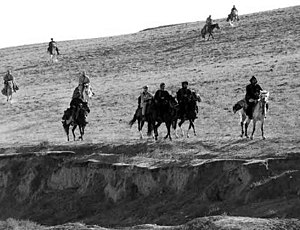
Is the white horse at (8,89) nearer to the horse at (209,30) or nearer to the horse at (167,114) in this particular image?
the horse at (209,30)

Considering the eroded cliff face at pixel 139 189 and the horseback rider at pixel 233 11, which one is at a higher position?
the horseback rider at pixel 233 11

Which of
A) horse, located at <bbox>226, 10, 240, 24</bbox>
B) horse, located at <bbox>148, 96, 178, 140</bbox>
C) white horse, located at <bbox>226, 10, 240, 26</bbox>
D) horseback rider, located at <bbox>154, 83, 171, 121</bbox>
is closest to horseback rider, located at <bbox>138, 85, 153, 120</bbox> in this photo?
horse, located at <bbox>148, 96, 178, 140</bbox>

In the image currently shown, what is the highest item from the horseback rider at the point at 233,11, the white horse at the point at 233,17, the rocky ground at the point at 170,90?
the horseback rider at the point at 233,11

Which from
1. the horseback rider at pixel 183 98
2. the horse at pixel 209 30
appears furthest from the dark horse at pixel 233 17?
the horseback rider at pixel 183 98

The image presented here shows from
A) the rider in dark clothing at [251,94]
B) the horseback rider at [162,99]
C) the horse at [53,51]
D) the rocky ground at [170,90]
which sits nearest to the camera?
the rocky ground at [170,90]

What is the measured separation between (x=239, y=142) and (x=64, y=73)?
3930 cm

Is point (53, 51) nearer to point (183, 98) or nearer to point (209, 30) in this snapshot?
point (209, 30)

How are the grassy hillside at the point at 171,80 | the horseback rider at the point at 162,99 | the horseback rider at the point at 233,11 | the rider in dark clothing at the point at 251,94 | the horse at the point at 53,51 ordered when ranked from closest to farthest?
the rider in dark clothing at the point at 251,94
the horseback rider at the point at 162,99
the grassy hillside at the point at 171,80
the horse at the point at 53,51
the horseback rider at the point at 233,11

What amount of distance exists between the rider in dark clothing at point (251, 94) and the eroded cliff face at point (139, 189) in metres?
4.52

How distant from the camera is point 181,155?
2777cm

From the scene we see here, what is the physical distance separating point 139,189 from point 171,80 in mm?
27378

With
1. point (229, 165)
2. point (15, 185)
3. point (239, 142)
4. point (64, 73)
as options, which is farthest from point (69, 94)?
point (229, 165)

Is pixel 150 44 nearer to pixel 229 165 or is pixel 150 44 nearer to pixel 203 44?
pixel 203 44

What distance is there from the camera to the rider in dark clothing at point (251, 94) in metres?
29.5
